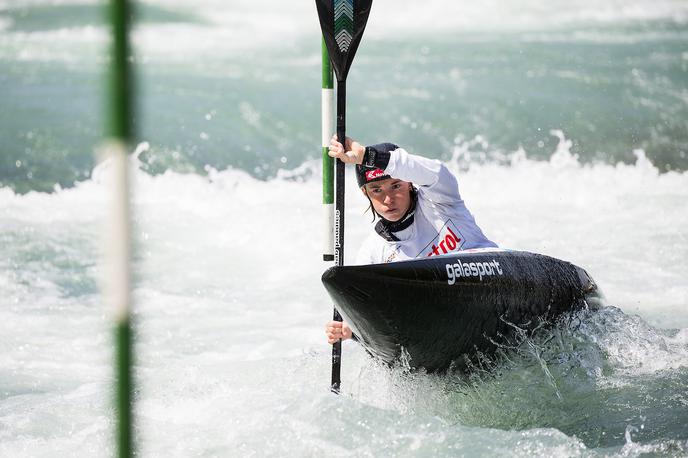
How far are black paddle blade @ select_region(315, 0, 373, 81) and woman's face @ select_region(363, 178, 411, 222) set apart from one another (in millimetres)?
486

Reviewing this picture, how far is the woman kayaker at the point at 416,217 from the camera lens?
4.04 m

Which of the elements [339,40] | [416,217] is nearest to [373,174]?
[416,217]

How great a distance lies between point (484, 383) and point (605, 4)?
13703 mm

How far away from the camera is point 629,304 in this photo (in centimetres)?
624

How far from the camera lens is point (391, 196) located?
13.4 ft

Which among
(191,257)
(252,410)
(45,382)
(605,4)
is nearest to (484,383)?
(252,410)

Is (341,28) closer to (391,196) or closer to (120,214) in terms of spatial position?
(391,196)

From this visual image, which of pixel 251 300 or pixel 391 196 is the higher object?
pixel 391 196

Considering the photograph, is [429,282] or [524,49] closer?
[429,282]

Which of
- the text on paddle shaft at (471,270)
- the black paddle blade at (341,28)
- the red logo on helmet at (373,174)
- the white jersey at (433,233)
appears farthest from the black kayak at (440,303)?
the black paddle blade at (341,28)

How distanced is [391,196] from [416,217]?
0.16 m

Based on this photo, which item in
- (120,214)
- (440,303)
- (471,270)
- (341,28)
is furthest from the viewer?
(341,28)

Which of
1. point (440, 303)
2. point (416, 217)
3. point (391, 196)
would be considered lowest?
point (440, 303)

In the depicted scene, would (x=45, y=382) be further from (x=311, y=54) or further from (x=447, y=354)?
(x=311, y=54)
